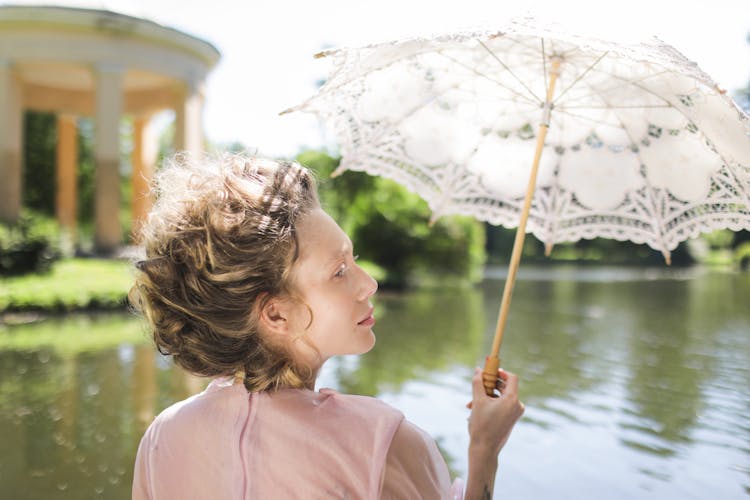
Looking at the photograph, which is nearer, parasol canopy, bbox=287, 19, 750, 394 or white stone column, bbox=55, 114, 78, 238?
parasol canopy, bbox=287, 19, 750, 394

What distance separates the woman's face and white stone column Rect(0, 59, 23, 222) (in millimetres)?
15666

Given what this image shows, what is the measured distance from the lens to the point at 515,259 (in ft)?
6.12

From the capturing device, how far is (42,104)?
1791 cm

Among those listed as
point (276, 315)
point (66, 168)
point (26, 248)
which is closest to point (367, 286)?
point (276, 315)

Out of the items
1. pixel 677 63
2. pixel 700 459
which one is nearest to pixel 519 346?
pixel 700 459

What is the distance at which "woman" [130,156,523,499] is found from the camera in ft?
3.45

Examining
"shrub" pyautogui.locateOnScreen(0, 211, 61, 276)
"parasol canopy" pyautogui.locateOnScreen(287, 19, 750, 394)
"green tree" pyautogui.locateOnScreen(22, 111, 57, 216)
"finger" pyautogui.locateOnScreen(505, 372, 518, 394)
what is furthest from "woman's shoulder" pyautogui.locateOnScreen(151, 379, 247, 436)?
"green tree" pyautogui.locateOnScreen(22, 111, 57, 216)

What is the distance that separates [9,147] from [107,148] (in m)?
2.21

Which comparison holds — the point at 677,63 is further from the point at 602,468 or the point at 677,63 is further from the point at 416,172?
the point at 602,468

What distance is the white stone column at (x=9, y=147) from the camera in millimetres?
14774

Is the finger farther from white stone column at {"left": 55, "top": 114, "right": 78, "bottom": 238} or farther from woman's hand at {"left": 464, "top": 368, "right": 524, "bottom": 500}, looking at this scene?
white stone column at {"left": 55, "top": 114, "right": 78, "bottom": 238}

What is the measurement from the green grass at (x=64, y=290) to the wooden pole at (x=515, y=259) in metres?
9.16

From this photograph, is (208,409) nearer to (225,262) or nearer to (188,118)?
(225,262)

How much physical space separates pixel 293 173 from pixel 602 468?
3708 millimetres
